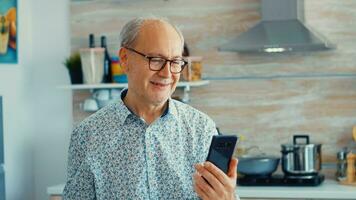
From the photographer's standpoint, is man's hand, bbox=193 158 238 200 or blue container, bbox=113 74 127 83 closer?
man's hand, bbox=193 158 238 200

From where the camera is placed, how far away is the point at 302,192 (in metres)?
3.22

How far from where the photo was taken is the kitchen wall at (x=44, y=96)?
4.00 metres

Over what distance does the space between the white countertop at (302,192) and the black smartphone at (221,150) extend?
158cm

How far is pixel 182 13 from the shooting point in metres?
3.84

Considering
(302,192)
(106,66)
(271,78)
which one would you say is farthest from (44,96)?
(302,192)

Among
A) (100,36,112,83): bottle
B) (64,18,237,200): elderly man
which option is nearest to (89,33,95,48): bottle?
(100,36,112,83): bottle

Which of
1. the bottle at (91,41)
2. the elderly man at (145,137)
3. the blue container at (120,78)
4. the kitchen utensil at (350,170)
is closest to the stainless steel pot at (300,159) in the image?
the kitchen utensil at (350,170)

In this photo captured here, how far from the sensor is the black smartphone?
1687 millimetres

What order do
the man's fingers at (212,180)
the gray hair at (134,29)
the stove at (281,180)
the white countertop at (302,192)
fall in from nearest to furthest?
the man's fingers at (212,180) < the gray hair at (134,29) < the white countertop at (302,192) < the stove at (281,180)

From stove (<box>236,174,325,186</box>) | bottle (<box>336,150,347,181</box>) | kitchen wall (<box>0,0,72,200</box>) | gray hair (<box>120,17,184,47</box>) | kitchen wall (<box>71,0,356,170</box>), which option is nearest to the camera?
gray hair (<box>120,17,184,47</box>)

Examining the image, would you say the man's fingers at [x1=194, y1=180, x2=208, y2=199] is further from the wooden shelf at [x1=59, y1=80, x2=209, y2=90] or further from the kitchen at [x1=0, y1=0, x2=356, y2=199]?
the kitchen at [x1=0, y1=0, x2=356, y2=199]

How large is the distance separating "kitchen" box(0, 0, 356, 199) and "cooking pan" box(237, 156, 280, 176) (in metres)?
0.28

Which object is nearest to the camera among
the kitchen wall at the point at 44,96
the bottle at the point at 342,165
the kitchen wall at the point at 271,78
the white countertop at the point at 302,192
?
the white countertop at the point at 302,192

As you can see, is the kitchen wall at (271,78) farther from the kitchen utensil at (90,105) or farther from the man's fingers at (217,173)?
the man's fingers at (217,173)
